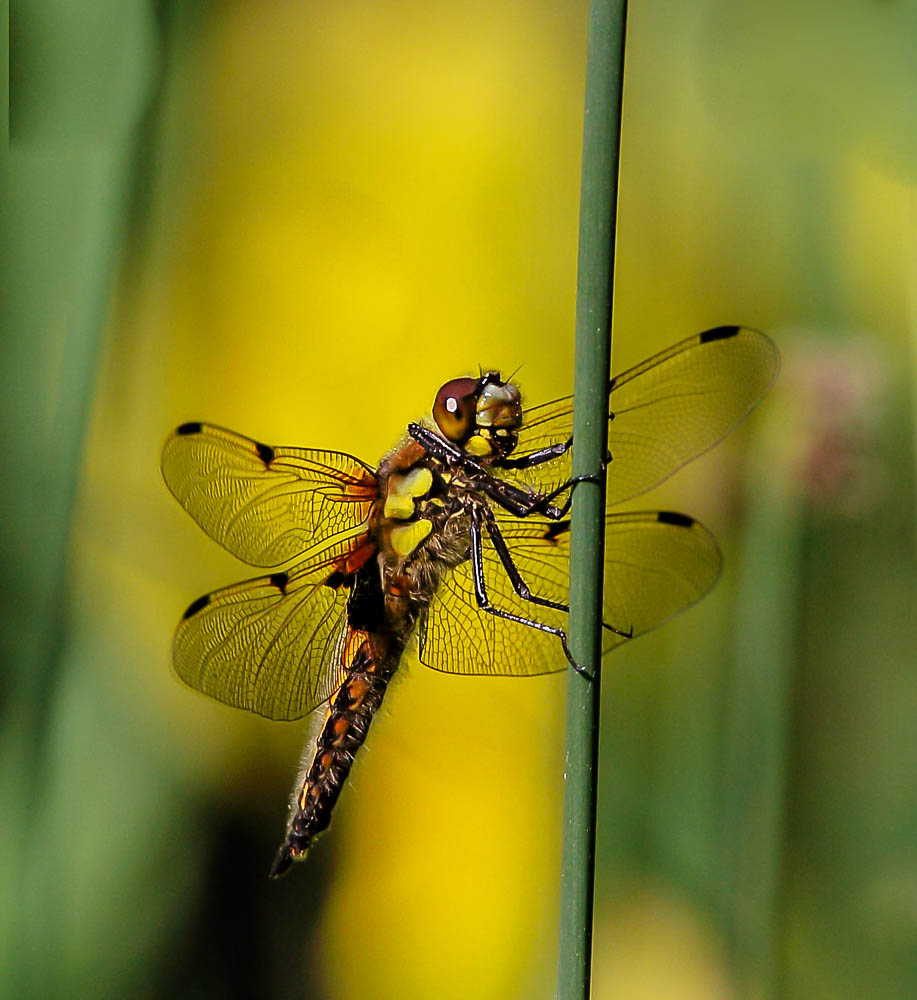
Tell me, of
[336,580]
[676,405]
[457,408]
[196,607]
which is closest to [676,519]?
[676,405]

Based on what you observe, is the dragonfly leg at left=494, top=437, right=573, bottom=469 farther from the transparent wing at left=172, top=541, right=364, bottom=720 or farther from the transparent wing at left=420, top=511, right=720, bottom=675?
the transparent wing at left=172, top=541, right=364, bottom=720

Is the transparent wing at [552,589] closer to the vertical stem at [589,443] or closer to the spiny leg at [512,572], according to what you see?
the spiny leg at [512,572]

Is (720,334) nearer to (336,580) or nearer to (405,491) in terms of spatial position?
(405,491)

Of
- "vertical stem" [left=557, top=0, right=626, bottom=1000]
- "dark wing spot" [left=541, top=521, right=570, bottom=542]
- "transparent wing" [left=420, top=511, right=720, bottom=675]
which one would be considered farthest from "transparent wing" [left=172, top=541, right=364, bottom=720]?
"vertical stem" [left=557, top=0, right=626, bottom=1000]

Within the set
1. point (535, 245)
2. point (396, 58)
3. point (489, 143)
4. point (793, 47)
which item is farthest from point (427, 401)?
point (793, 47)

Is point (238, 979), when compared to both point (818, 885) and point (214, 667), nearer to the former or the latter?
point (214, 667)

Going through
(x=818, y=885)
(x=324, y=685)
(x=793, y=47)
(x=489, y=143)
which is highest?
(x=793, y=47)
